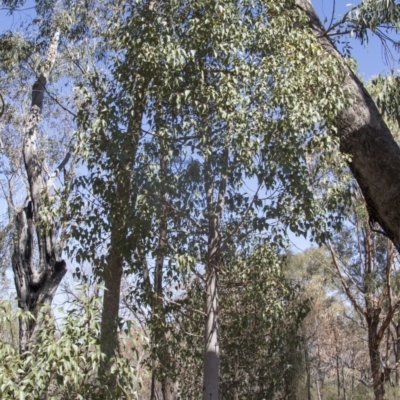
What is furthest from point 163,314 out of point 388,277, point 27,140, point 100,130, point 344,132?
point 388,277

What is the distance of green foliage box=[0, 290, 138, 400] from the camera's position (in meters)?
3.38

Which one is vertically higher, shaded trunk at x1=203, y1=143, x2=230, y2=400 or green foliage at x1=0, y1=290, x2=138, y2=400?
shaded trunk at x1=203, y1=143, x2=230, y2=400

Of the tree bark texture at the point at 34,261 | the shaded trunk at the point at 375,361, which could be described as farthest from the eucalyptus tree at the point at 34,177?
the shaded trunk at the point at 375,361

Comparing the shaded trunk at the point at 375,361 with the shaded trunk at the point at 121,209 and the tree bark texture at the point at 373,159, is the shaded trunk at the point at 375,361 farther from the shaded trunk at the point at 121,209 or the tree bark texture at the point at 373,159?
the tree bark texture at the point at 373,159

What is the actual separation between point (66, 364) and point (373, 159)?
7.48 feet

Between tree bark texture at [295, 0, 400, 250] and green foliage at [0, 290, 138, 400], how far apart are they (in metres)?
1.85

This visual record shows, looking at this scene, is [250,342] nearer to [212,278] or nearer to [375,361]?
[212,278]

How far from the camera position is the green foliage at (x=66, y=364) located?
3.38 metres

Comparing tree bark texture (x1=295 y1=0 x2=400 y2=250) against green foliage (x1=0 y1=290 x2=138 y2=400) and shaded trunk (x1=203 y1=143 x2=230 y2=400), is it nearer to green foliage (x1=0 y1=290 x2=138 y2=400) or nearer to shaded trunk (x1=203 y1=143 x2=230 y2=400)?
shaded trunk (x1=203 y1=143 x2=230 y2=400)

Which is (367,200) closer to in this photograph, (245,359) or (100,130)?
(100,130)

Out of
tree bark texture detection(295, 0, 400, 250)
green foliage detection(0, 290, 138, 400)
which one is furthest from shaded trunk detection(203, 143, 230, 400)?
green foliage detection(0, 290, 138, 400)

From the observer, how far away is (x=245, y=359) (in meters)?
7.60

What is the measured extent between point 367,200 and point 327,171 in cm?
240

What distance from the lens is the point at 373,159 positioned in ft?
12.7
